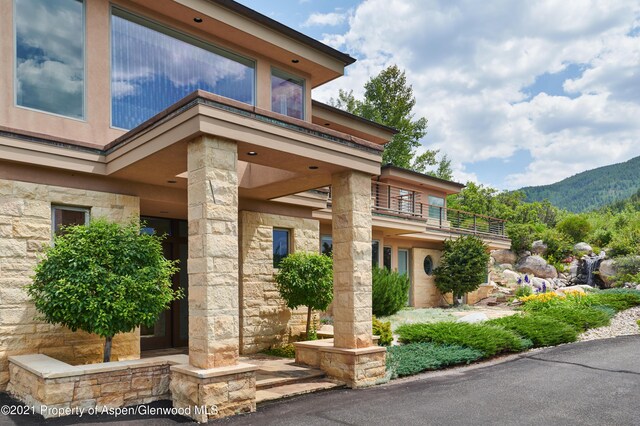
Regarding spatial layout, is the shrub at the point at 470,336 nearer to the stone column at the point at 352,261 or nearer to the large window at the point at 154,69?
the stone column at the point at 352,261

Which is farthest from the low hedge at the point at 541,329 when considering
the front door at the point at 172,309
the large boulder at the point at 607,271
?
the large boulder at the point at 607,271

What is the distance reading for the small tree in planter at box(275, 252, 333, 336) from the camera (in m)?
11.3

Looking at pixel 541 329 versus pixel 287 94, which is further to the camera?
pixel 287 94

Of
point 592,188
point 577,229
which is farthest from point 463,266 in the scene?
point 592,188

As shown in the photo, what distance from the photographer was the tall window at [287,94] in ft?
41.1

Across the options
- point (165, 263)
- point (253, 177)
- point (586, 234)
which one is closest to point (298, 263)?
point (253, 177)

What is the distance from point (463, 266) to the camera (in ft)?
72.7

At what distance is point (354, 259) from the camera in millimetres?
8852

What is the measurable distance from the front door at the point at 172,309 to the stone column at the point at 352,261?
175 inches

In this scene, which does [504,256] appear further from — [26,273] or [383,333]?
[26,273]

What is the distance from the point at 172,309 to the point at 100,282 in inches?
176

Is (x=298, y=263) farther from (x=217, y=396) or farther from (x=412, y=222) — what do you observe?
(x=412, y=222)

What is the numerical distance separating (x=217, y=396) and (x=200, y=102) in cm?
397

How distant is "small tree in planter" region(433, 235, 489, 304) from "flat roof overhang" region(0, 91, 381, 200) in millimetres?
14029
